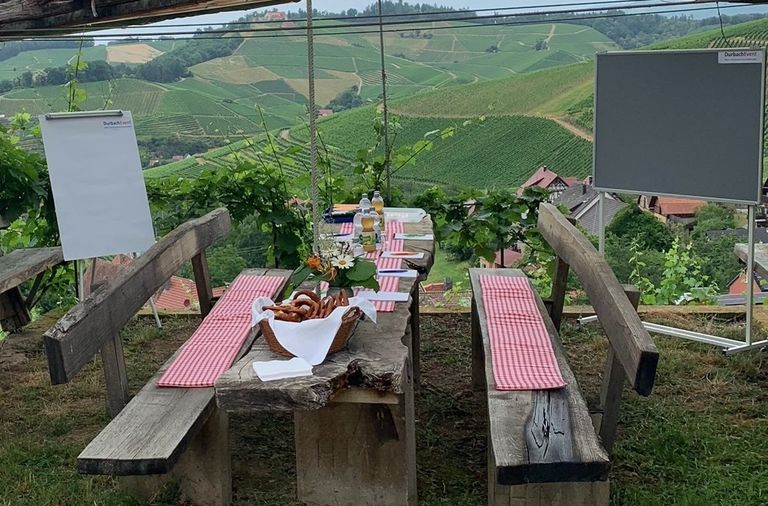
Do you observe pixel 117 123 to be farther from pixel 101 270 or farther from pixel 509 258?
pixel 509 258

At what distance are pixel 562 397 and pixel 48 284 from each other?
14.4 feet

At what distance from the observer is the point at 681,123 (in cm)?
486

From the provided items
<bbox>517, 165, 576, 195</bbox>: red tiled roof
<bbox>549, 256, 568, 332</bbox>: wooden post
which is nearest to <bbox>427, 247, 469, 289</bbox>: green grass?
<bbox>517, 165, 576, 195</bbox>: red tiled roof

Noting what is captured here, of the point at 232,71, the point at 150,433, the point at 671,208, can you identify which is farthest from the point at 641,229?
the point at 150,433

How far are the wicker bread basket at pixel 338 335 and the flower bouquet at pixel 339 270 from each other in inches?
7.8

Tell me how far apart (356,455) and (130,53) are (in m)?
4.12

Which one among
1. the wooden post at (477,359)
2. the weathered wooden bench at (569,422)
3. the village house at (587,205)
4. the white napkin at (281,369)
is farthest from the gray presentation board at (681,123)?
the white napkin at (281,369)

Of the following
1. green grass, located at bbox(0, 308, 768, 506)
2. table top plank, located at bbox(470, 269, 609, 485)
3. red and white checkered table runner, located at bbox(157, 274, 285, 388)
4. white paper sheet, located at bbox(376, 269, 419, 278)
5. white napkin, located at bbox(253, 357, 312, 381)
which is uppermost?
white paper sheet, located at bbox(376, 269, 419, 278)

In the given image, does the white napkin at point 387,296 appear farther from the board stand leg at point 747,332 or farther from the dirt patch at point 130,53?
the dirt patch at point 130,53

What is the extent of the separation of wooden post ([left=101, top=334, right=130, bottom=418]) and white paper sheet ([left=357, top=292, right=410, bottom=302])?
0.90 meters

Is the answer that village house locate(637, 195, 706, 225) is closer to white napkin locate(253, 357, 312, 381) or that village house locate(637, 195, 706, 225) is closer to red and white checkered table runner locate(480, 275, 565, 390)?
red and white checkered table runner locate(480, 275, 565, 390)

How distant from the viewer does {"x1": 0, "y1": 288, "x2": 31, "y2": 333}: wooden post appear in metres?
5.43

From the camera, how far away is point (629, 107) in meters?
5.06

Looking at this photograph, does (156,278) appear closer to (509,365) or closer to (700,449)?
(509,365)
